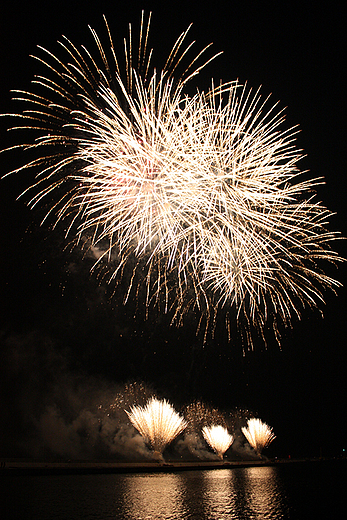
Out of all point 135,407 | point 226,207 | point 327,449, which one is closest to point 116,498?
point 226,207

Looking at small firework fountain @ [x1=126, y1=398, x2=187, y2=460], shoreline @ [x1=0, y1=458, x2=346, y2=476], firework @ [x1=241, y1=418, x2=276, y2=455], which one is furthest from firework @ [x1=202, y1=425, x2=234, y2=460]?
small firework fountain @ [x1=126, y1=398, x2=187, y2=460]

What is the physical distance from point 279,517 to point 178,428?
32.4 meters

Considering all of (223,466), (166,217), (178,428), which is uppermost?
(166,217)

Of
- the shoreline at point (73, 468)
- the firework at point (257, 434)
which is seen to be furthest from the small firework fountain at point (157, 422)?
the firework at point (257, 434)

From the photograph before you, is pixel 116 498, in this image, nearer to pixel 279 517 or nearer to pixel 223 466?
pixel 279 517

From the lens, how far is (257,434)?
62.3 metres

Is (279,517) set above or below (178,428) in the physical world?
below

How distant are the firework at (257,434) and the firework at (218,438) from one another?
479 centimetres

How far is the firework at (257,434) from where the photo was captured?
6188 centimetres

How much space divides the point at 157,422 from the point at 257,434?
31864mm

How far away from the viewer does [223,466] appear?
44688 millimetres

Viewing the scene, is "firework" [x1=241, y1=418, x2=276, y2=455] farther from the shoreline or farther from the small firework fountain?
the small firework fountain

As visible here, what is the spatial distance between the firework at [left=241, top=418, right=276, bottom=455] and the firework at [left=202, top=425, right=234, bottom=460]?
15.7 feet

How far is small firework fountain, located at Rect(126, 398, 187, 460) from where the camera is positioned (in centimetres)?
3641
